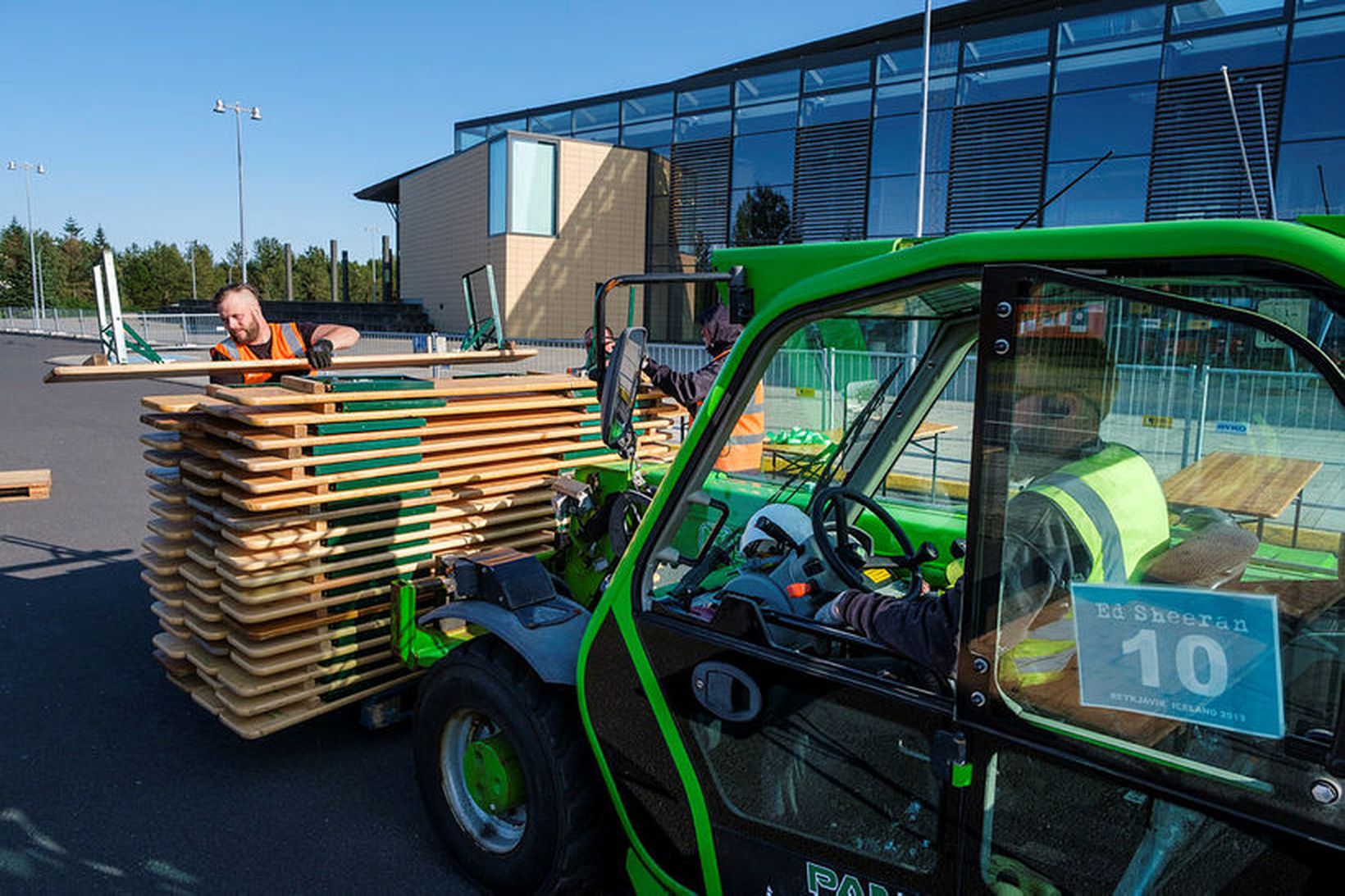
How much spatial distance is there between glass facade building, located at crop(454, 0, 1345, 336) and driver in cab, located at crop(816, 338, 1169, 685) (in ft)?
36.3

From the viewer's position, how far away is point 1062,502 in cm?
165

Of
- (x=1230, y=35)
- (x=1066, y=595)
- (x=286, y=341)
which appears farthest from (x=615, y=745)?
(x=1230, y=35)

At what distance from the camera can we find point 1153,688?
151cm

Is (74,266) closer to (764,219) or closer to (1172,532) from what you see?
(764,219)

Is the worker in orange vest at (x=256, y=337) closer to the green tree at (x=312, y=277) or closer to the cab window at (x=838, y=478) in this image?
the cab window at (x=838, y=478)

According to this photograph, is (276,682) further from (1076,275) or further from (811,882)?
(1076,275)

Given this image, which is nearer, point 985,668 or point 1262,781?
point 1262,781

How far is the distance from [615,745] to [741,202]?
20.0 meters

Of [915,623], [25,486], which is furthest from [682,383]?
[25,486]

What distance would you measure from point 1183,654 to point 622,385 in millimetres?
1528

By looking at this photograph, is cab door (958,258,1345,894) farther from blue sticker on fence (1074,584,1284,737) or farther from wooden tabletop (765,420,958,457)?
wooden tabletop (765,420,958,457)

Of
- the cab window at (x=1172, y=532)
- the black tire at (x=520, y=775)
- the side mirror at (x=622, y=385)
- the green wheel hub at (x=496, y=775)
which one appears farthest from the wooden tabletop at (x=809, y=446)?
the green wheel hub at (x=496, y=775)

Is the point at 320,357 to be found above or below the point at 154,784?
above

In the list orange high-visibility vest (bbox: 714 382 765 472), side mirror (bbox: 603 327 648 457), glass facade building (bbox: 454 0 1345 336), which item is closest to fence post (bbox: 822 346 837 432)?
orange high-visibility vest (bbox: 714 382 765 472)
